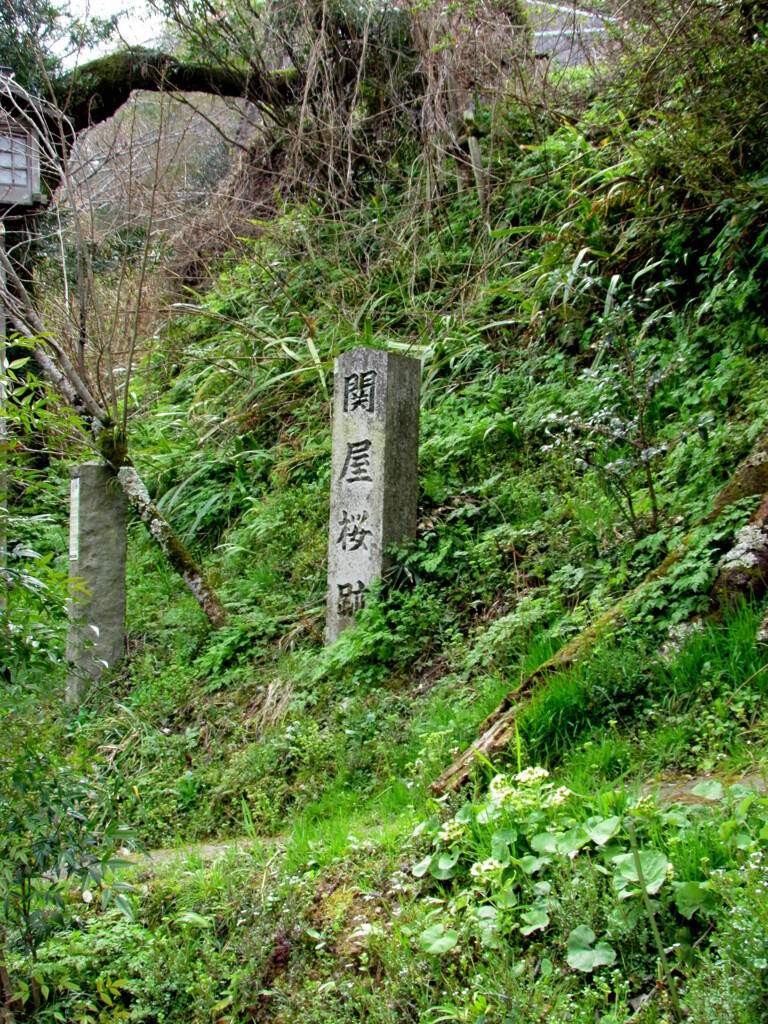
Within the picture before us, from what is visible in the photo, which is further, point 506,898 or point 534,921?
point 506,898

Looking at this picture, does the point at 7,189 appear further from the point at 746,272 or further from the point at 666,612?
the point at 666,612

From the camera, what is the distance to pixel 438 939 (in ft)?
8.59

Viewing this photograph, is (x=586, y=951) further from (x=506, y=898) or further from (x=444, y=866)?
(x=444, y=866)

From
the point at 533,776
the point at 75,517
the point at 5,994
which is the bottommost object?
the point at 5,994

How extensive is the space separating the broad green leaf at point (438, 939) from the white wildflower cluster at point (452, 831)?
1.18 feet

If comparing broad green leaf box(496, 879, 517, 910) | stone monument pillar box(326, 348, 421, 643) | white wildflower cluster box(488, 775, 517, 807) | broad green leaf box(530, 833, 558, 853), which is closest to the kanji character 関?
stone monument pillar box(326, 348, 421, 643)

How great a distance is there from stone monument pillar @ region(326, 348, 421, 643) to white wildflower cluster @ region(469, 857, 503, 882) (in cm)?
308

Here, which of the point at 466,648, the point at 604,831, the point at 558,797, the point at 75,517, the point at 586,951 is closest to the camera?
the point at 586,951

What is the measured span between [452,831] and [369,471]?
3129 millimetres

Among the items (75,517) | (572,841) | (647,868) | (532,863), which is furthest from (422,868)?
(75,517)

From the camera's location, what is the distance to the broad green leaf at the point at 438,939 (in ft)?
8.46

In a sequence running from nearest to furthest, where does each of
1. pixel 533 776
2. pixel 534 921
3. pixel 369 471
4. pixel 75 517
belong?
pixel 534 921, pixel 533 776, pixel 369 471, pixel 75 517

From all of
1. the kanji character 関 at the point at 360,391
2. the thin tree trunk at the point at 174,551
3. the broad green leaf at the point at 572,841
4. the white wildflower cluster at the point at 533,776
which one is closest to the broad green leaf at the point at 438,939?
the broad green leaf at the point at 572,841

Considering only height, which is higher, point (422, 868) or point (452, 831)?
point (452, 831)
